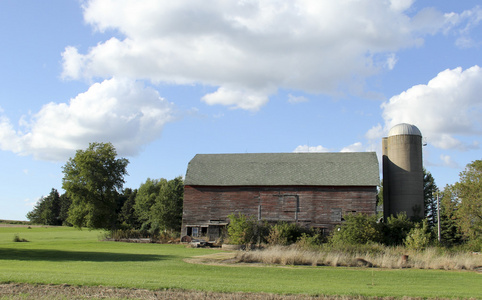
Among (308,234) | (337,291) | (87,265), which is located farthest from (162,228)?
(337,291)

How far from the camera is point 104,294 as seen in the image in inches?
478

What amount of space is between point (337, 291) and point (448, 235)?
46.1 metres

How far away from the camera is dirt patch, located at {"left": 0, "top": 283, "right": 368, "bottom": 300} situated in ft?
38.7

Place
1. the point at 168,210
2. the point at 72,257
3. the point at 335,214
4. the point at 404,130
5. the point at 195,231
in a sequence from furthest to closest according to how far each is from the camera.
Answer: the point at 168,210
the point at 195,231
the point at 404,130
the point at 335,214
the point at 72,257

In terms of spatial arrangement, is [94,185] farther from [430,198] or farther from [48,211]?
[48,211]

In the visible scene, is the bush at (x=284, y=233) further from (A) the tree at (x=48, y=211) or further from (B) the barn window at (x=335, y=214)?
(A) the tree at (x=48, y=211)

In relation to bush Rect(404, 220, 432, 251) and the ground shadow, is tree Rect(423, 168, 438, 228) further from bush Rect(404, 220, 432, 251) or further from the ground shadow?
the ground shadow

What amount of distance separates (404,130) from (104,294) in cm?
3852

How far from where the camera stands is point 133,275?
1611 cm

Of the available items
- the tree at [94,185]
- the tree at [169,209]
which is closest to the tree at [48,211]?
the tree at [169,209]

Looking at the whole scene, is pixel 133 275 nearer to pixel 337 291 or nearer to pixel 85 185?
pixel 337 291

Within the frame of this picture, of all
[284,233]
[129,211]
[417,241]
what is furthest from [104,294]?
[129,211]

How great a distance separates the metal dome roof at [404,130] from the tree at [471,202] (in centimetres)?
824

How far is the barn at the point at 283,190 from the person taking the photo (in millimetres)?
42969
